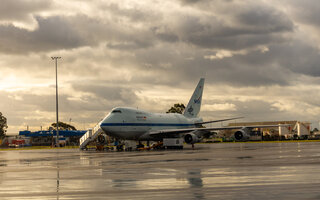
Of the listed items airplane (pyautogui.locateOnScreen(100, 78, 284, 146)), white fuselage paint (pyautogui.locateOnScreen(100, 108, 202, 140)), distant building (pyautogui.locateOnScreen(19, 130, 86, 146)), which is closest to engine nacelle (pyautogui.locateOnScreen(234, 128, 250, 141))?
airplane (pyautogui.locateOnScreen(100, 78, 284, 146))

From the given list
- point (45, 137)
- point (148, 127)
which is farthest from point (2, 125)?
point (148, 127)

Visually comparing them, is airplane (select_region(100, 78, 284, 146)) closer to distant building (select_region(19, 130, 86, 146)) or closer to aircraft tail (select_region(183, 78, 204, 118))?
aircraft tail (select_region(183, 78, 204, 118))

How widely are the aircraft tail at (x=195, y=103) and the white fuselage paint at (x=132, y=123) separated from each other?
1159cm

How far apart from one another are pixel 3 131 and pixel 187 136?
10050cm

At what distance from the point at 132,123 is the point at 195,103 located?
23.6 m

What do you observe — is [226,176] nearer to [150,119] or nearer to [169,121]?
[150,119]

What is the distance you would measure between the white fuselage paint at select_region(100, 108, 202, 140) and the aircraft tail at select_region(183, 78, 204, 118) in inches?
456

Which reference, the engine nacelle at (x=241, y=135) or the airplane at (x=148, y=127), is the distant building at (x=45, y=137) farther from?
the engine nacelle at (x=241, y=135)

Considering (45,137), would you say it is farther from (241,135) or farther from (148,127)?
(241,135)

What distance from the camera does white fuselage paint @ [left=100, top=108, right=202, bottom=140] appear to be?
62625 millimetres

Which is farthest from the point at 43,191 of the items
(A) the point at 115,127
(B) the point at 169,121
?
(B) the point at 169,121

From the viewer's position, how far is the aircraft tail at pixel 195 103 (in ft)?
274

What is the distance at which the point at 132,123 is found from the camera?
64312 mm

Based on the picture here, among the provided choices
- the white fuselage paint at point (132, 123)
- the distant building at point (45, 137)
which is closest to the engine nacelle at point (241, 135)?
the white fuselage paint at point (132, 123)
